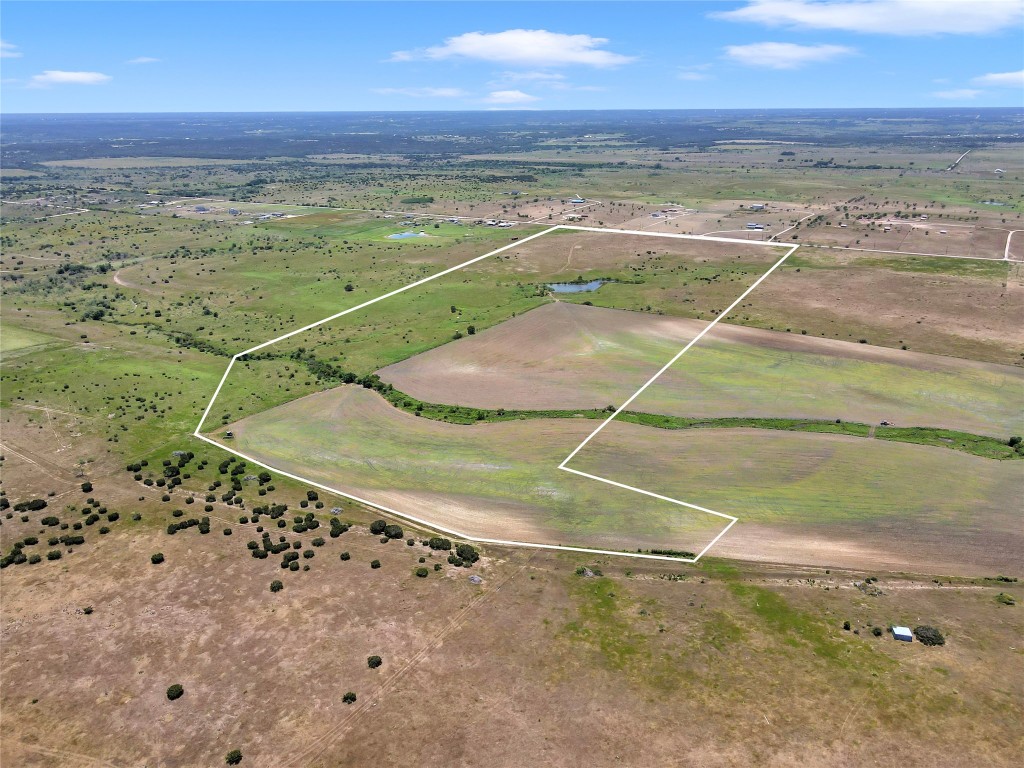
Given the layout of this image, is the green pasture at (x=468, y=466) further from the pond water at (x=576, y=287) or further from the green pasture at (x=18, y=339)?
the pond water at (x=576, y=287)

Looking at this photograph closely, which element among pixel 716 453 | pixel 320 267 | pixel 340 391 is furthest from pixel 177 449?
pixel 320 267

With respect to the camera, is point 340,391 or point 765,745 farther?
point 340,391

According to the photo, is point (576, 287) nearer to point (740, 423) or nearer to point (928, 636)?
point (740, 423)

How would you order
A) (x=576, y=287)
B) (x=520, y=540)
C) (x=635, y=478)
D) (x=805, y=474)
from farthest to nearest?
(x=576, y=287) → (x=635, y=478) → (x=805, y=474) → (x=520, y=540)

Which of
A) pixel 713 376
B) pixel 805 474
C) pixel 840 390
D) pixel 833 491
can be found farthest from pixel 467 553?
pixel 840 390

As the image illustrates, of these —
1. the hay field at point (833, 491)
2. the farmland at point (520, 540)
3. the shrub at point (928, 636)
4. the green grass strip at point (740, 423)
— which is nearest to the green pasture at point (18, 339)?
the farmland at point (520, 540)

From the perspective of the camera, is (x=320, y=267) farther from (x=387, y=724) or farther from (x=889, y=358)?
(x=387, y=724)
